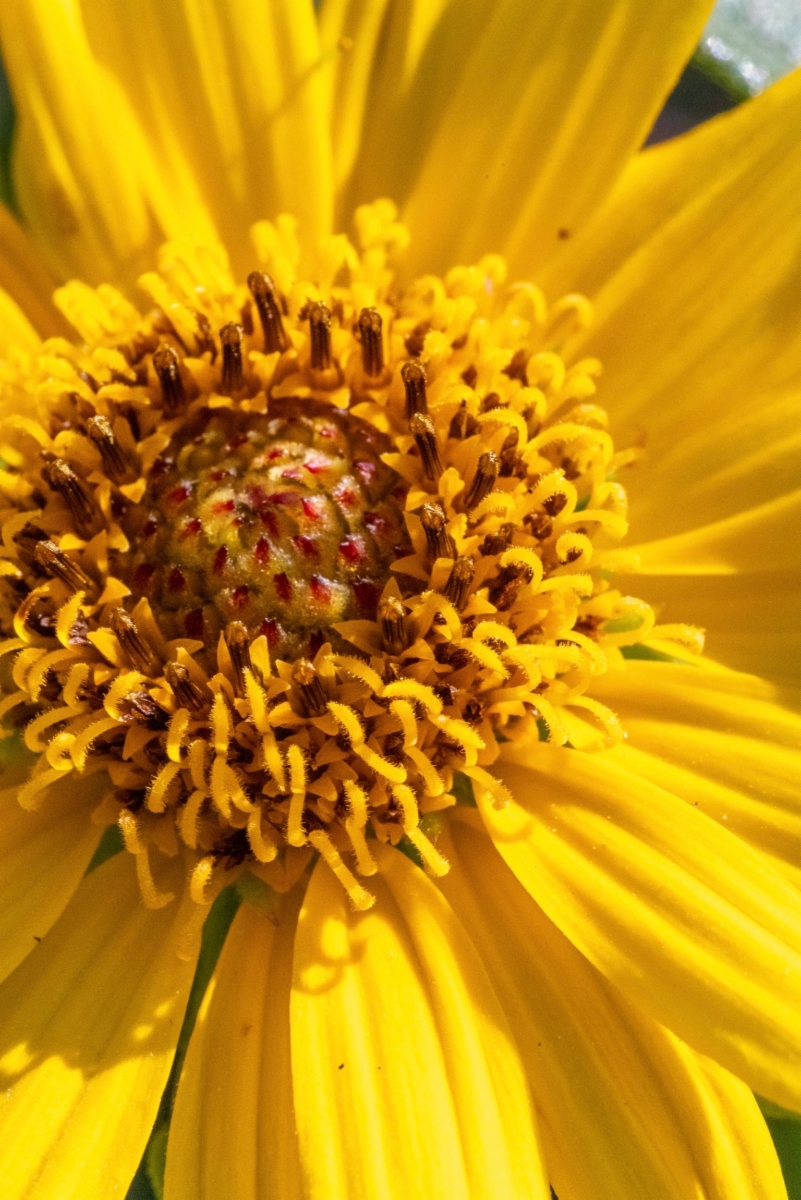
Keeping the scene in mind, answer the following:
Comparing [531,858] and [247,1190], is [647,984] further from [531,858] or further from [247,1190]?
[247,1190]

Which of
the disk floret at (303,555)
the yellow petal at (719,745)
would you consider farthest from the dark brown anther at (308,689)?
the yellow petal at (719,745)

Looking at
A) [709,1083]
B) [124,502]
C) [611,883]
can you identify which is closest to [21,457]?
[124,502]

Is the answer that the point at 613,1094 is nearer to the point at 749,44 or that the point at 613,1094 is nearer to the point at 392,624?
the point at 392,624

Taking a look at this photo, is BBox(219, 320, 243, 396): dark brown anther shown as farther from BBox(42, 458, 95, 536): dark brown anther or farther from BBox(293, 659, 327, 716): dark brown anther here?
BBox(293, 659, 327, 716): dark brown anther

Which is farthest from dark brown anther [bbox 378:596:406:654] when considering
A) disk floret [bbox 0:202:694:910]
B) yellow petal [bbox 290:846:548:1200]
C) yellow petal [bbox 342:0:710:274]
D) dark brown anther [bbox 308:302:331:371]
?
yellow petal [bbox 342:0:710:274]

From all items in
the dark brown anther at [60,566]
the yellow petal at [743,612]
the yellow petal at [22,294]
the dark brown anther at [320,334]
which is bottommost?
the yellow petal at [743,612]

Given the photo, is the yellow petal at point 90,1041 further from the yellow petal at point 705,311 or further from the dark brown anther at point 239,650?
the yellow petal at point 705,311

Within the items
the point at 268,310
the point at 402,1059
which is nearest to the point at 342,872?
the point at 402,1059

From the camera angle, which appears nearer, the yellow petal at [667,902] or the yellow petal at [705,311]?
the yellow petal at [667,902]
